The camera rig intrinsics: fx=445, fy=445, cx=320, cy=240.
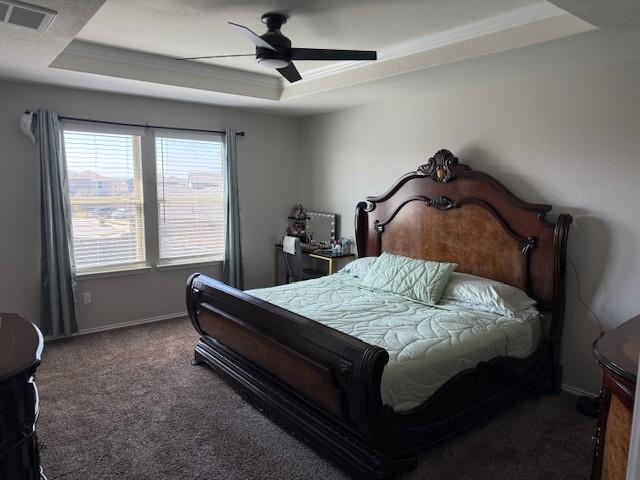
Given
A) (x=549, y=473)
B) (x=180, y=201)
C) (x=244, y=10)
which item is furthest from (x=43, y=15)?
(x=549, y=473)

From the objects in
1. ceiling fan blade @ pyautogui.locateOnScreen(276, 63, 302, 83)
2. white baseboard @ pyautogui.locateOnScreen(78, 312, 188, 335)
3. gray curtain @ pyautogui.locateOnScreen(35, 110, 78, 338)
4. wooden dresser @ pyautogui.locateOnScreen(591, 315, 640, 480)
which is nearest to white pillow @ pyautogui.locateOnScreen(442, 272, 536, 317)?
wooden dresser @ pyautogui.locateOnScreen(591, 315, 640, 480)

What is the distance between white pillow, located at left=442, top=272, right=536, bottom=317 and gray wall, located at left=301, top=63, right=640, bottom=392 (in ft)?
1.35

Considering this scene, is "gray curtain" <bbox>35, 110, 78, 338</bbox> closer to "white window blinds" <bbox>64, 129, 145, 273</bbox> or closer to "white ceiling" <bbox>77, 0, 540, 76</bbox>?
"white window blinds" <bbox>64, 129, 145, 273</bbox>

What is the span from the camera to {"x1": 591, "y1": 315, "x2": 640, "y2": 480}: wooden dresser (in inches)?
58.4

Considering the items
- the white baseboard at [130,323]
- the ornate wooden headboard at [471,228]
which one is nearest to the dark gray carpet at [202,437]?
the white baseboard at [130,323]

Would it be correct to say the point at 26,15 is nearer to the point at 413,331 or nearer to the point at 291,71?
the point at 291,71

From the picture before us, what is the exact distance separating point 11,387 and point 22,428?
0.51ft

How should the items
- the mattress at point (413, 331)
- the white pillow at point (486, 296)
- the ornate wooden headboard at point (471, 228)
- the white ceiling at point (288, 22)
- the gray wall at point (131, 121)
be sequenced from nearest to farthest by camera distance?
1. the mattress at point (413, 331)
2. the white ceiling at point (288, 22)
3. the white pillow at point (486, 296)
4. the ornate wooden headboard at point (471, 228)
5. the gray wall at point (131, 121)

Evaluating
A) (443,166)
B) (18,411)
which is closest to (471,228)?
(443,166)

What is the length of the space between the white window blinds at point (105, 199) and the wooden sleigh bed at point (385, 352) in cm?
136

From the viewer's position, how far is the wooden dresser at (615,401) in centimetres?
148

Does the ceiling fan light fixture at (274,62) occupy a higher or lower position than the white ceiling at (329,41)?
lower

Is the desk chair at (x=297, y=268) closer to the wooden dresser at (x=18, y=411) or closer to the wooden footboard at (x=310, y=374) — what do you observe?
the wooden footboard at (x=310, y=374)

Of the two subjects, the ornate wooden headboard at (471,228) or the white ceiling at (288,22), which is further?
the ornate wooden headboard at (471,228)
